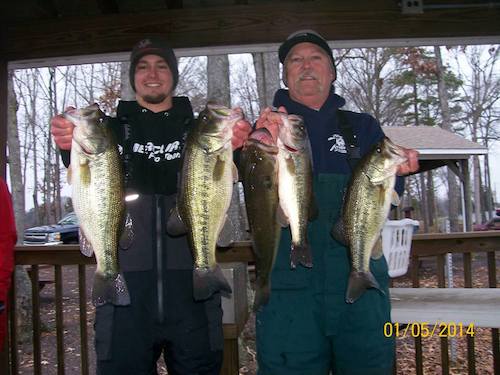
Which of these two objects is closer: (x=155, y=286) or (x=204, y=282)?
(x=204, y=282)

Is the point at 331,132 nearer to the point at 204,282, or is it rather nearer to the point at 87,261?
the point at 204,282

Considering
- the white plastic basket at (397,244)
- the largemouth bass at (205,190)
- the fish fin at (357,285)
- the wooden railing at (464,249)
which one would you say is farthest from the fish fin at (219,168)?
the white plastic basket at (397,244)

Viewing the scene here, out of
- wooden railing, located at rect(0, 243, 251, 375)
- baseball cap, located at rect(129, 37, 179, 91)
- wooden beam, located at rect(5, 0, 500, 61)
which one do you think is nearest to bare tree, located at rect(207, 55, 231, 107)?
wooden beam, located at rect(5, 0, 500, 61)

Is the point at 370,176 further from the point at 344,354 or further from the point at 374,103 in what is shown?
the point at 374,103

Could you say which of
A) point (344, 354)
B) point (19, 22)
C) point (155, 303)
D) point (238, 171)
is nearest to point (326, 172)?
point (238, 171)

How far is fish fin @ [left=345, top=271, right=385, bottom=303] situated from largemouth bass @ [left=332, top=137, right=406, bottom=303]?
0.07ft

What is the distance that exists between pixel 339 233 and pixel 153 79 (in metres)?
1.53

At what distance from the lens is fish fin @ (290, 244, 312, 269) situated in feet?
8.29

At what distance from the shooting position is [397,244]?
4422 millimetres

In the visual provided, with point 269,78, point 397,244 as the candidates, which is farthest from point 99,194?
point 269,78

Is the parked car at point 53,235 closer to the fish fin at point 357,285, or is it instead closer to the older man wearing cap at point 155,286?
the older man wearing cap at point 155,286

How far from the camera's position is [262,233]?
259cm

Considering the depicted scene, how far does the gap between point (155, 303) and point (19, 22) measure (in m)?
2.75

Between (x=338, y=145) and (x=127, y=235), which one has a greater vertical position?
(x=338, y=145)
